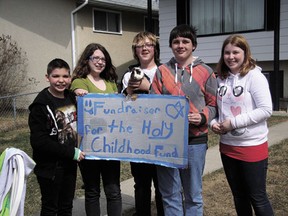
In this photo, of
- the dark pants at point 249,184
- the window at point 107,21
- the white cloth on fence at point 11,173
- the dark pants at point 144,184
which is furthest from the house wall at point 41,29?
the white cloth on fence at point 11,173

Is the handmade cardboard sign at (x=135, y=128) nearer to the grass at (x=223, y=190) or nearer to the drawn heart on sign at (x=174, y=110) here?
the drawn heart on sign at (x=174, y=110)

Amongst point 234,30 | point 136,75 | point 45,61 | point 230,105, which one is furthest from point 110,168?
point 45,61

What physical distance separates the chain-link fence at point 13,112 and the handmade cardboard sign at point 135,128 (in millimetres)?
7605

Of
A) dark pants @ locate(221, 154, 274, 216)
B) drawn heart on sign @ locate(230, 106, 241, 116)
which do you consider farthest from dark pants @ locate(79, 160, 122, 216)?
drawn heart on sign @ locate(230, 106, 241, 116)

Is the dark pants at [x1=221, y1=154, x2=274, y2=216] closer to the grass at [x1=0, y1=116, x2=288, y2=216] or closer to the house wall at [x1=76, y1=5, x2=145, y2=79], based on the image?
the grass at [x1=0, y1=116, x2=288, y2=216]

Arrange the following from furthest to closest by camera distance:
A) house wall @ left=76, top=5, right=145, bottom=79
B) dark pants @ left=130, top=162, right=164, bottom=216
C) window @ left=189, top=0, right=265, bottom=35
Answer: house wall @ left=76, top=5, right=145, bottom=79 < window @ left=189, top=0, right=265, bottom=35 < dark pants @ left=130, top=162, right=164, bottom=216

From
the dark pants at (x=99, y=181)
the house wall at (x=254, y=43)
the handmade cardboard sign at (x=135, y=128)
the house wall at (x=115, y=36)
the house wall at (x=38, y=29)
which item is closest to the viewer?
the handmade cardboard sign at (x=135, y=128)

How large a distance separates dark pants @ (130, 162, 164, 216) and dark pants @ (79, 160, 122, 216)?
9.9 inches

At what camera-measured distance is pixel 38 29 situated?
1502 centimetres

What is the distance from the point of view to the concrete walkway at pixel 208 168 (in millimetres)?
4395

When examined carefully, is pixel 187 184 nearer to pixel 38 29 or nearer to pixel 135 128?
pixel 135 128

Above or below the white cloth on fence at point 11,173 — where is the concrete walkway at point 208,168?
below

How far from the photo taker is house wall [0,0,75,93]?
14945 millimetres

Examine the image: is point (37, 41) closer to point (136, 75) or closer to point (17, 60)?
point (17, 60)
